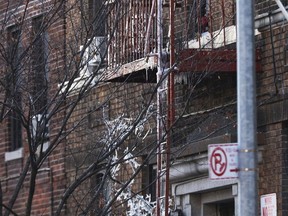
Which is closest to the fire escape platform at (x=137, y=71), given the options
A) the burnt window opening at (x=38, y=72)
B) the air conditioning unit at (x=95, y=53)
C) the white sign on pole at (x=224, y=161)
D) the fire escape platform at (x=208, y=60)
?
the air conditioning unit at (x=95, y=53)

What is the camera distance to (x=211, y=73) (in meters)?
17.2

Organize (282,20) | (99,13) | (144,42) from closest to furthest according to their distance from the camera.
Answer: (99,13), (282,20), (144,42)

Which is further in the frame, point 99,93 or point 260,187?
point 99,93

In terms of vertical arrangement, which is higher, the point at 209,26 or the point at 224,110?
the point at 209,26

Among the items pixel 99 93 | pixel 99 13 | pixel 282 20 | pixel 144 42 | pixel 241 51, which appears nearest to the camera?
pixel 241 51

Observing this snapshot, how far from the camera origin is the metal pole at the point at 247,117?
450 inches

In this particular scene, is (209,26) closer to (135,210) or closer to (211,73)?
(211,73)

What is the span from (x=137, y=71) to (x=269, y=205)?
3801 mm

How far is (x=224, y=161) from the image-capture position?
11.8m

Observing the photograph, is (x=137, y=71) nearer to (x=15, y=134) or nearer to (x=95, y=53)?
(x=95, y=53)

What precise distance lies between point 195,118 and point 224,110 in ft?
2.39

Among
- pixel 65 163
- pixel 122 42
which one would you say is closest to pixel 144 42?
pixel 122 42

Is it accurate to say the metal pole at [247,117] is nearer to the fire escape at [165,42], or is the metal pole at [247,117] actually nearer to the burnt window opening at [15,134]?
the fire escape at [165,42]

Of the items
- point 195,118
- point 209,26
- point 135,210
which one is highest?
point 209,26
